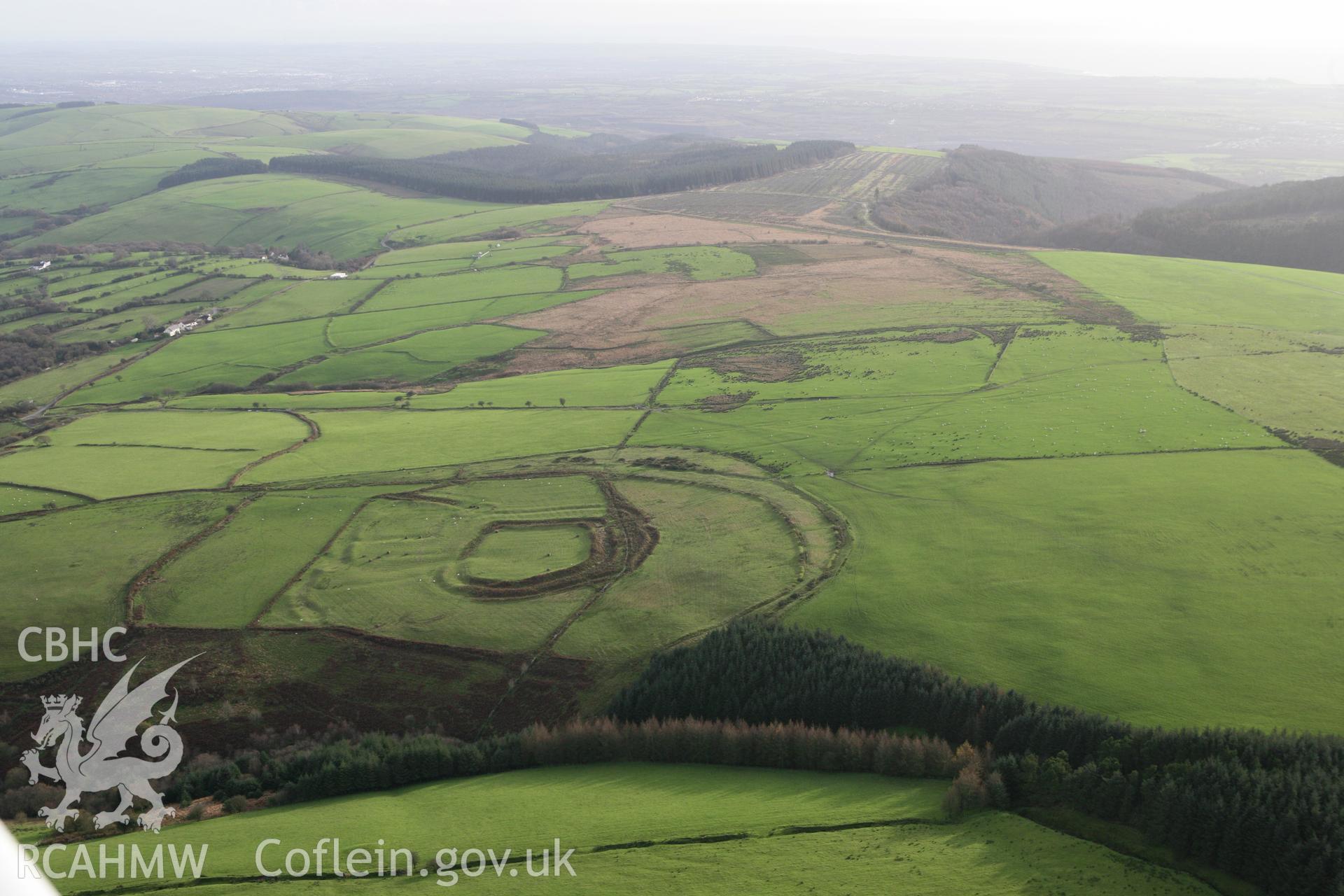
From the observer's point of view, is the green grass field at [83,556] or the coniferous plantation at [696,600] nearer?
the coniferous plantation at [696,600]

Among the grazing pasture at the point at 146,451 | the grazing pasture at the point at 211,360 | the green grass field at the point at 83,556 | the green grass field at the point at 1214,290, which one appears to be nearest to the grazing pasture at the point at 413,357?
the grazing pasture at the point at 211,360

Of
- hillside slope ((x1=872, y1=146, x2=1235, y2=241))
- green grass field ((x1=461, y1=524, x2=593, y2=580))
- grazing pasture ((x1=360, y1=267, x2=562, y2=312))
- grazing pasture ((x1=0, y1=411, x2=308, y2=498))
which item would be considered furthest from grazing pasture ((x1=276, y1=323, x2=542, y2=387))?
hillside slope ((x1=872, y1=146, x2=1235, y2=241))

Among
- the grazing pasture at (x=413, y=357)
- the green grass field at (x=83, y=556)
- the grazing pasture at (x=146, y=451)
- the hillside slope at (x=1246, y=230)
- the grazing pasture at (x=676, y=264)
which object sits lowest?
the green grass field at (x=83, y=556)

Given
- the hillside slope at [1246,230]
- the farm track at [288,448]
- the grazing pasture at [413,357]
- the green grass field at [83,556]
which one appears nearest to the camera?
the green grass field at [83,556]

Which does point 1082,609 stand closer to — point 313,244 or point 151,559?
point 151,559

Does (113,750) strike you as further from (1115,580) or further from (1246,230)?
(1246,230)

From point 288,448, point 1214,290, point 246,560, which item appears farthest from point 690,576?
point 1214,290

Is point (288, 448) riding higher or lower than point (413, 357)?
lower

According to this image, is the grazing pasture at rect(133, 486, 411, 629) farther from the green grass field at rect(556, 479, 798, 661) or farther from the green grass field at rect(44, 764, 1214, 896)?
the green grass field at rect(556, 479, 798, 661)

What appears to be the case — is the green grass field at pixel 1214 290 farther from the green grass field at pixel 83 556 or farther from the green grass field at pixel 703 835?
the green grass field at pixel 83 556
